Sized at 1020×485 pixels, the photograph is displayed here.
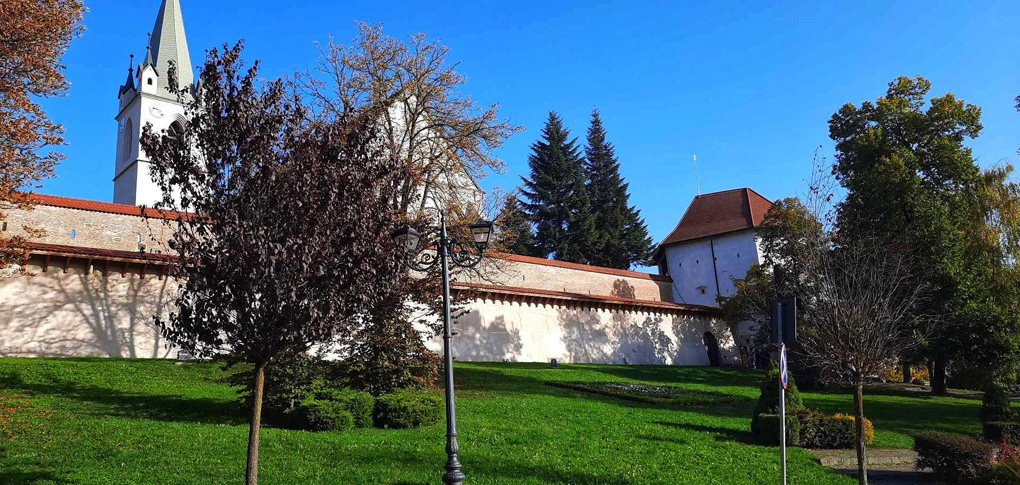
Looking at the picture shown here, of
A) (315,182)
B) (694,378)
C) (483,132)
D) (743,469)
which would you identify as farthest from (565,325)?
(315,182)

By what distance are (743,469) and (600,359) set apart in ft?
73.8

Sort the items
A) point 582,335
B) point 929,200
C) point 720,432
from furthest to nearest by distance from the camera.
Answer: point 582,335
point 929,200
point 720,432

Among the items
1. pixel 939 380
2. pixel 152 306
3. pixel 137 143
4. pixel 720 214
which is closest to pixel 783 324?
pixel 152 306

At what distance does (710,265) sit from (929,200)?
19.9 meters

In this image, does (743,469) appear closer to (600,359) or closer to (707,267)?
(600,359)

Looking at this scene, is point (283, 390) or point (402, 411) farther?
point (402, 411)

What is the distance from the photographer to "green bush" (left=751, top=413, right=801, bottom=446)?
48.9 feet

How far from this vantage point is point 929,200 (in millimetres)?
27688

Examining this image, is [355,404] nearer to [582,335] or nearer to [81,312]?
[81,312]

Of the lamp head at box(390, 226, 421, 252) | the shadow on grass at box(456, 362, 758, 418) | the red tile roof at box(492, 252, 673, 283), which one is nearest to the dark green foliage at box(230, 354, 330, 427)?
the lamp head at box(390, 226, 421, 252)

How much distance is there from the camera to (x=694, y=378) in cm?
3044

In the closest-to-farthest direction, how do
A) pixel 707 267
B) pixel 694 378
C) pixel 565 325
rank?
pixel 694 378 → pixel 565 325 → pixel 707 267

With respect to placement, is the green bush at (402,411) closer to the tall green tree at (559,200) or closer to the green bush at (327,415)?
the green bush at (327,415)

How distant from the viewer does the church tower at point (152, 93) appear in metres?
45.6
